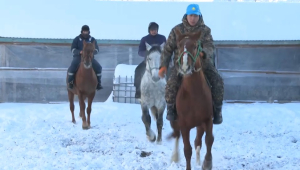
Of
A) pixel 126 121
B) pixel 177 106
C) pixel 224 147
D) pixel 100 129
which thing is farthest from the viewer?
pixel 126 121

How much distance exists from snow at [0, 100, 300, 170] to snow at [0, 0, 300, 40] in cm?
552

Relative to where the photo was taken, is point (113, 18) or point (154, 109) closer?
point (154, 109)

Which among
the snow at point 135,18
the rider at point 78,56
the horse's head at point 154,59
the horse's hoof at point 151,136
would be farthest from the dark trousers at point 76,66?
the snow at point 135,18

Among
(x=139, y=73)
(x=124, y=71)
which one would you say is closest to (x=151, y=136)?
(x=139, y=73)

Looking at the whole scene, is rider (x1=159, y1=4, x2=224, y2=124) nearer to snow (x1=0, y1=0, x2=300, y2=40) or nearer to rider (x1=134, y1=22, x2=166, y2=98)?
rider (x1=134, y1=22, x2=166, y2=98)

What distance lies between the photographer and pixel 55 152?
24.9ft

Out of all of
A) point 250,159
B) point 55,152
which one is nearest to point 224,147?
point 250,159

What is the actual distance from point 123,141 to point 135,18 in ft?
41.9

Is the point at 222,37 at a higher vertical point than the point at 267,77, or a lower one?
higher

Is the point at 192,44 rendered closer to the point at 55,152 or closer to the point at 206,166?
the point at 206,166

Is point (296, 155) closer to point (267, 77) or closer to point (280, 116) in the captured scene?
point (280, 116)

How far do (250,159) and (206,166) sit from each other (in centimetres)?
168

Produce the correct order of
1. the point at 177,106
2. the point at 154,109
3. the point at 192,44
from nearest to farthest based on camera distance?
the point at 192,44, the point at 177,106, the point at 154,109

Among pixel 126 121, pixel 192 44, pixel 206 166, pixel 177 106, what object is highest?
pixel 192 44
